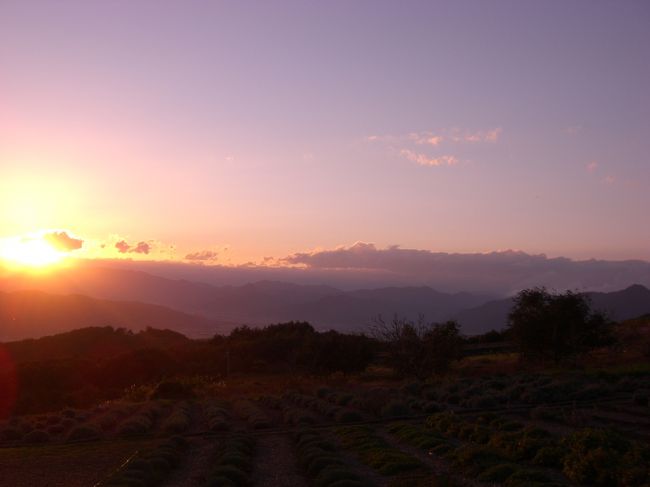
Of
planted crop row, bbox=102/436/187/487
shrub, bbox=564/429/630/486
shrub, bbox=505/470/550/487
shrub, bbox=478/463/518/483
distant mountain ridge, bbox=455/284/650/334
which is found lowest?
distant mountain ridge, bbox=455/284/650/334

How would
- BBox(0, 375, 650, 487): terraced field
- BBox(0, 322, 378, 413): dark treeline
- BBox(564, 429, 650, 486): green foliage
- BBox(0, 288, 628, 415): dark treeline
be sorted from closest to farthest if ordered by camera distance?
BBox(564, 429, 650, 486): green foliage < BBox(0, 375, 650, 487): terraced field < BBox(0, 288, 628, 415): dark treeline < BBox(0, 322, 378, 413): dark treeline

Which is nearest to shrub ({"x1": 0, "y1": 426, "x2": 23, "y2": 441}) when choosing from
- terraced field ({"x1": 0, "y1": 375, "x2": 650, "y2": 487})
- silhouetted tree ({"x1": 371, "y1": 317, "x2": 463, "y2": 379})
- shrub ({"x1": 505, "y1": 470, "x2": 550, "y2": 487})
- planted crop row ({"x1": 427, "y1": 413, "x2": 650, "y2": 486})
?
terraced field ({"x1": 0, "y1": 375, "x2": 650, "y2": 487})

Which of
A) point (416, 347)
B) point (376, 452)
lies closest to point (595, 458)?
point (376, 452)

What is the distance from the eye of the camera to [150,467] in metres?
16.8

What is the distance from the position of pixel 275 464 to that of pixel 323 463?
213 centimetres

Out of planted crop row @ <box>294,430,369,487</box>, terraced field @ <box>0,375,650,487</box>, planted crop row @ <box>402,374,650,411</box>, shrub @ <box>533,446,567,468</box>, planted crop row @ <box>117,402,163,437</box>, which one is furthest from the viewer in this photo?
planted crop row @ <box>402,374,650,411</box>

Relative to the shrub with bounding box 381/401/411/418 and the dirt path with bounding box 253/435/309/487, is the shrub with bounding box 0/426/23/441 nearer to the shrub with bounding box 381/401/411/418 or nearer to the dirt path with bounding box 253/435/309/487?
the dirt path with bounding box 253/435/309/487

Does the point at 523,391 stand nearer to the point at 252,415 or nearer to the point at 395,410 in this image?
the point at 395,410

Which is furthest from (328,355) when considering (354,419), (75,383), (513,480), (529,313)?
(513,480)

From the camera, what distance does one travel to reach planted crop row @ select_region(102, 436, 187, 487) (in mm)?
15008

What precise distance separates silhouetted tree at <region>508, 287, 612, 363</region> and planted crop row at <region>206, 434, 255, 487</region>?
3042 cm

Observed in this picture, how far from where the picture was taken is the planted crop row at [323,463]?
14102 millimetres

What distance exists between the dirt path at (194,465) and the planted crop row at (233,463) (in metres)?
0.29

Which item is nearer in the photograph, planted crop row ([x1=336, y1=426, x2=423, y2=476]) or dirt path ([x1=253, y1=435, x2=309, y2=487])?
planted crop row ([x1=336, y1=426, x2=423, y2=476])
